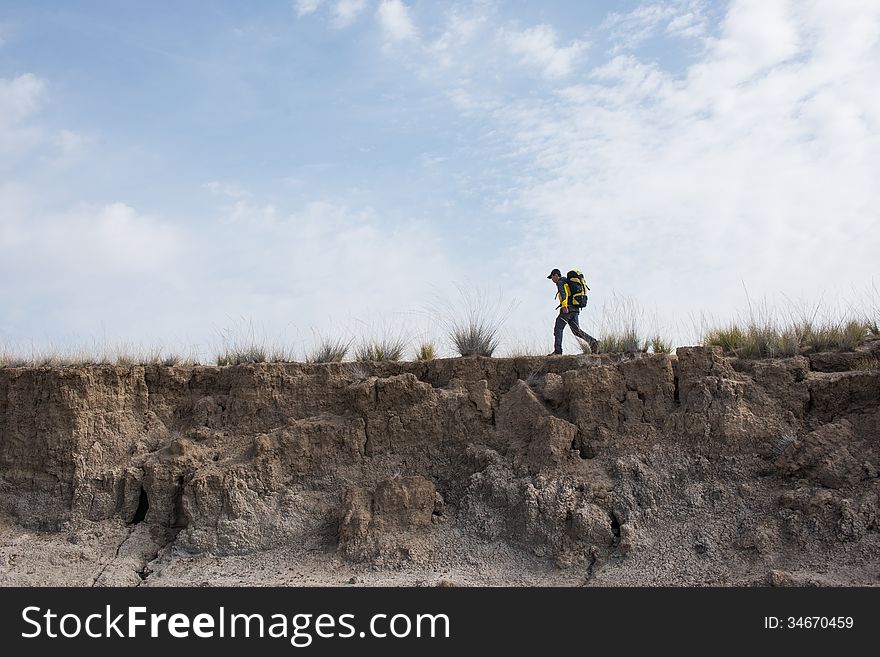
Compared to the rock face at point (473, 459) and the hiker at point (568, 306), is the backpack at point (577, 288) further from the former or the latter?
the rock face at point (473, 459)

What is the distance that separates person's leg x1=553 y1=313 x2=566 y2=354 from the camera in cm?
1141

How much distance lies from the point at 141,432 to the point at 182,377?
0.85m

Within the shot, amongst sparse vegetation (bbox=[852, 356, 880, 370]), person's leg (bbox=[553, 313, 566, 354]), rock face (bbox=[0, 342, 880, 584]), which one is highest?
person's leg (bbox=[553, 313, 566, 354])

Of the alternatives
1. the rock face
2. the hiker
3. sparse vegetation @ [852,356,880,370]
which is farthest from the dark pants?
sparse vegetation @ [852,356,880,370]

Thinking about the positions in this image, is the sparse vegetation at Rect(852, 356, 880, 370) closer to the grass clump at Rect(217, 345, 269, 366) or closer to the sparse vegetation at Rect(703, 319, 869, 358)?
the sparse vegetation at Rect(703, 319, 869, 358)

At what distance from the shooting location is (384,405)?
1009 centimetres

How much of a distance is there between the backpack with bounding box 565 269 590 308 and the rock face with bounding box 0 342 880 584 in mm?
1487

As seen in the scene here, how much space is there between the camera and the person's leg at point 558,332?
11410 mm

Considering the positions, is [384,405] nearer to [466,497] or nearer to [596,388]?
[466,497]

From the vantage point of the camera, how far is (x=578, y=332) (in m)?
11.4

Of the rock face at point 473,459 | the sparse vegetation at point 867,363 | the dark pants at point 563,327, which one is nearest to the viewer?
the rock face at point 473,459

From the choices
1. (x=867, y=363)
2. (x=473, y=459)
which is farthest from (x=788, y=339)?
(x=473, y=459)

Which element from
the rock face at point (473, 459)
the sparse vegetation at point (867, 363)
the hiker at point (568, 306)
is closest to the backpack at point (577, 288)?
the hiker at point (568, 306)

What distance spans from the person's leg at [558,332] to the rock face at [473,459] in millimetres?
946
